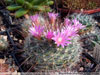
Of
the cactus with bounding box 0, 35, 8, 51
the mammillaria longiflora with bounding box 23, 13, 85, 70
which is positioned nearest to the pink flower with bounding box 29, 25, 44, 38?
the mammillaria longiflora with bounding box 23, 13, 85, 70

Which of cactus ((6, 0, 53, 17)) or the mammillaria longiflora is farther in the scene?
cactus ((6, 0, 53, 17))

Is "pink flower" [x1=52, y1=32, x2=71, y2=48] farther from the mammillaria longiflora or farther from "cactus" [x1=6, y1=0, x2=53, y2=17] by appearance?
"cactus" [x1=6, y1=0, x2=53, y2=17]

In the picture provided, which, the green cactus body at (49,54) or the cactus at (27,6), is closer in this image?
the green cactus body at (49,54)

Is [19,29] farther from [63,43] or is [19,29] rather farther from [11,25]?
[63,43]

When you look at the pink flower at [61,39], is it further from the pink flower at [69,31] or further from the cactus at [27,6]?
the cactus at [27,6]

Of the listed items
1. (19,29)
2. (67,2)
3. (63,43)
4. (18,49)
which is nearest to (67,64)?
(63,43)

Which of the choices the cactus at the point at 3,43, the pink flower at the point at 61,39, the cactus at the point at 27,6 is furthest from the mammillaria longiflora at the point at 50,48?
the cactus at the point at 27,6

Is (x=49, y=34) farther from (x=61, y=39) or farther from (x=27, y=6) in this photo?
(x=27, y=6)

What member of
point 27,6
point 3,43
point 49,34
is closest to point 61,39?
point 49,34
